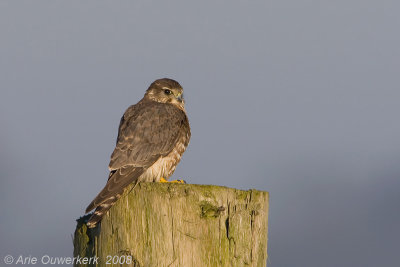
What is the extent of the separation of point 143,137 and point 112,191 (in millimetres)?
1828

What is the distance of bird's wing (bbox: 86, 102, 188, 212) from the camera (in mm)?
5801

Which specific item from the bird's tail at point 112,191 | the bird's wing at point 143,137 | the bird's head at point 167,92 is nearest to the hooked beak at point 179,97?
the bird's head at point 167,92

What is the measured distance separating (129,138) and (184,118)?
1.06m

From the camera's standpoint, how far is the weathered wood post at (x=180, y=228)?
12.6 feet

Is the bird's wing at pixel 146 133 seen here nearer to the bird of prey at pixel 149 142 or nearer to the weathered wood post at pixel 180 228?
the bird of prey at pixel 149 142

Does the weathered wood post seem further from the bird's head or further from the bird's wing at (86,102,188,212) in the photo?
the bird's head

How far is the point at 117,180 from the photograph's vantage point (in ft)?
17.1

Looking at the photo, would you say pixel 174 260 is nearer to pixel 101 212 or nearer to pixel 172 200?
pixel 172 200

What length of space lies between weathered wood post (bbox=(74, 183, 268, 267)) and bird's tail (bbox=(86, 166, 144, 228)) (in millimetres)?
152

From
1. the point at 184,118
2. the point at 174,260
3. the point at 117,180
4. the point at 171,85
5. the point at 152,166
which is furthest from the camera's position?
the point at 171,85

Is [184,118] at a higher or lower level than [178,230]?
higher

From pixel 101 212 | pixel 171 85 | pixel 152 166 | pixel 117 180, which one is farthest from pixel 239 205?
pixel 171 85

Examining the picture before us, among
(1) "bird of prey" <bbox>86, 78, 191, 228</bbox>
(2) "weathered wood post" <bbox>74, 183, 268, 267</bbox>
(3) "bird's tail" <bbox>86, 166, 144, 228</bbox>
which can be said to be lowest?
(2) "weathered wood post" <bbox>74, 183, 268, 267</bbox>

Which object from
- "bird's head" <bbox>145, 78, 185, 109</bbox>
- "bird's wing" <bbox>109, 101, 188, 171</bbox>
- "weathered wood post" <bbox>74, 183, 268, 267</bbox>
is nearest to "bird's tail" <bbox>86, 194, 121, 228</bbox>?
"weathered wood post" <bbox>74, 183, 268, 267</bbox>
